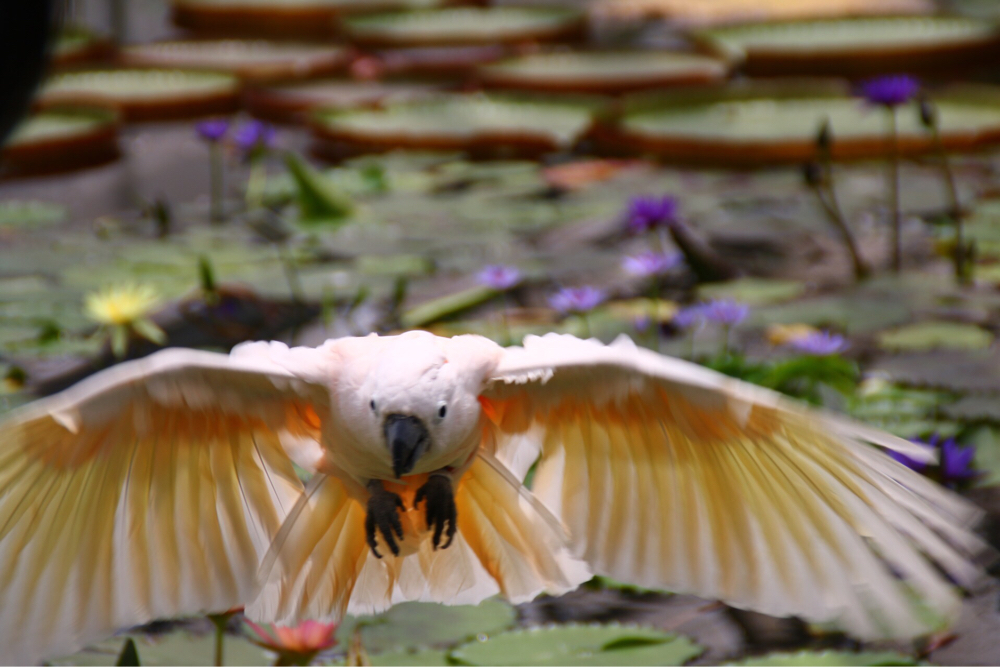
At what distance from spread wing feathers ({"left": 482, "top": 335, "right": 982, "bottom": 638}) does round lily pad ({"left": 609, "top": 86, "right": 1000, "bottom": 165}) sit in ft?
5.39

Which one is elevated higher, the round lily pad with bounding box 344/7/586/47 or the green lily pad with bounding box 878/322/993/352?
the round lily pad with bounding box 344/7/586/47

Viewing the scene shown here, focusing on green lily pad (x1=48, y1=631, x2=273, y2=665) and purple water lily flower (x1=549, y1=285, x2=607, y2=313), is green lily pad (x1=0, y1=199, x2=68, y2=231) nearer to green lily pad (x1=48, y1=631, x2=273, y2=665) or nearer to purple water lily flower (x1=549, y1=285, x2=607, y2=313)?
purple water lily flower (x1=549, y1=285, x2=607, y2=313)

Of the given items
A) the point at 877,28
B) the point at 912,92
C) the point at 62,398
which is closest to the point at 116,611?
the point at 62,398

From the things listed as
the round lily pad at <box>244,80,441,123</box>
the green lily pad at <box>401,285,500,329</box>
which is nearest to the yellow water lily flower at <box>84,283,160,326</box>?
the green lily pad at <box>401,285,500,329</box>

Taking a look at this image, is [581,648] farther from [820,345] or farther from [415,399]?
[820,345]

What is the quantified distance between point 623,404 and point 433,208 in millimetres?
1524

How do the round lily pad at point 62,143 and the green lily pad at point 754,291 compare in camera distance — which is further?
the round lily pad at point 62,143

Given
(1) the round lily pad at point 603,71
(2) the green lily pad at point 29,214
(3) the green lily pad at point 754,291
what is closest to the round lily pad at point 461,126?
(1) the round lily pad at point 603,71

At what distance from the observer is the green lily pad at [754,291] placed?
182cm

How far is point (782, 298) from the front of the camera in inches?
71.7

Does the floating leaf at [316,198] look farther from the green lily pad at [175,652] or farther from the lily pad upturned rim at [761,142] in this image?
the green lily pad at [175,652]

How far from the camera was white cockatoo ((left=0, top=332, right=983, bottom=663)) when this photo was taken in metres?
0.83

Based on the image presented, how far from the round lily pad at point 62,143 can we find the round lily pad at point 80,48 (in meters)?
1.04

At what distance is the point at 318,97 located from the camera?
3.29 meters
